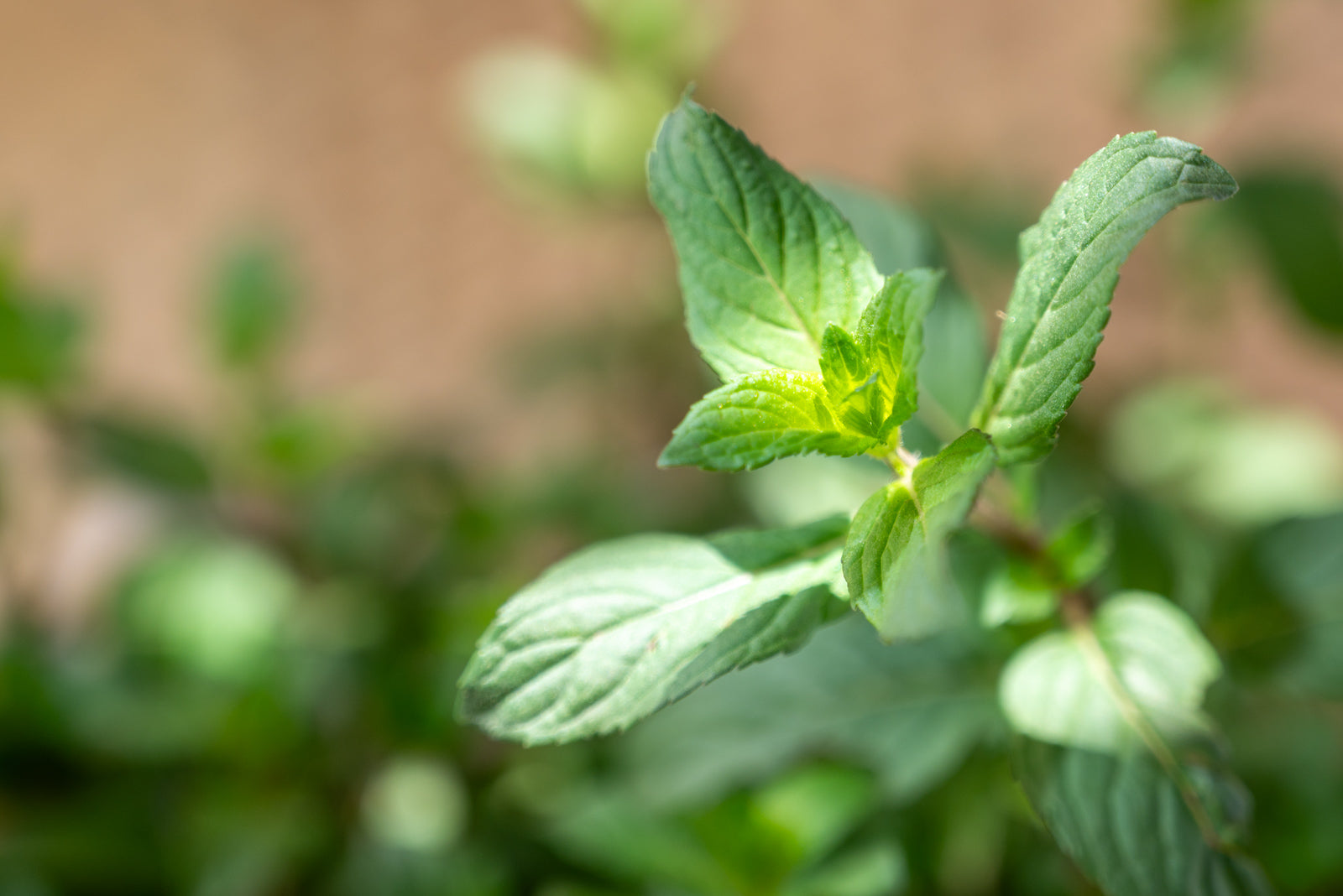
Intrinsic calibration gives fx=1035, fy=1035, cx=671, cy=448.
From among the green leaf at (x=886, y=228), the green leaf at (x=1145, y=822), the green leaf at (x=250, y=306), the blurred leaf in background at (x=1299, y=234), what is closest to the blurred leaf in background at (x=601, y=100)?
the green leaf at (x=250, y=306)

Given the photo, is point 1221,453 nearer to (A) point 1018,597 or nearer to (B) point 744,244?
(A) point 1018,597

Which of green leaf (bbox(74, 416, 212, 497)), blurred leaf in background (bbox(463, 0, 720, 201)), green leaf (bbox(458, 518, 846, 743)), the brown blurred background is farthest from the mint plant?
the brown blurred background

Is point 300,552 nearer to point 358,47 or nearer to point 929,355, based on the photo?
point 929,355

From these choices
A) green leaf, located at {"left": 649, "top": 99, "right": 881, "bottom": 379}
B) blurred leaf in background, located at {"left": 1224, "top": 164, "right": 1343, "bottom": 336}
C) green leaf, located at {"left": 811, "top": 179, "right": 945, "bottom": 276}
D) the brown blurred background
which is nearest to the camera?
green leaf, located at {"left": 649, "top": 99, "right": 881, "bottom": 379}

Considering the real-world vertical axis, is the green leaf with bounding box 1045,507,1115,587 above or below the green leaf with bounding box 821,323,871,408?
below

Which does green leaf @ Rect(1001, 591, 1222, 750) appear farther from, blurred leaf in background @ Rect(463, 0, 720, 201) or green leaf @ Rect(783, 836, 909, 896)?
blurred leaf in background @ Rect(463, 0, 720, 201)

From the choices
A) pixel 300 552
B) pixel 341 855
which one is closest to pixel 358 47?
pixel 300 552

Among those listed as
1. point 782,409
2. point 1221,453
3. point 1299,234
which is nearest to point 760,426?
point 782,409
